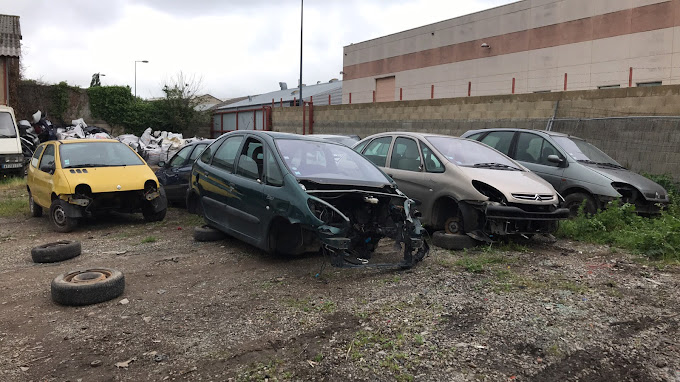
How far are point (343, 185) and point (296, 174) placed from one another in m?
0.55

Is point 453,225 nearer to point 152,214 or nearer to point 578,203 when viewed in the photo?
point 578,203

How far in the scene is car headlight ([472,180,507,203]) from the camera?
6311 mm

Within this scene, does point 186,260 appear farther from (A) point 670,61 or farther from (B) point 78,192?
(A) point 670,61

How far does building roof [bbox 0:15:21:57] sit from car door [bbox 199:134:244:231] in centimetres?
2151

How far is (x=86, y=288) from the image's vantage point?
173 inches

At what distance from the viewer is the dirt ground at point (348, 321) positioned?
328 centimetres

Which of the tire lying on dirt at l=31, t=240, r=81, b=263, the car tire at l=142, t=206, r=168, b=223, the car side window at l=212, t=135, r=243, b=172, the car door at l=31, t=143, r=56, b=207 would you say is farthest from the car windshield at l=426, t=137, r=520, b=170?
the car door at l=31, t=143, r=56, b=207

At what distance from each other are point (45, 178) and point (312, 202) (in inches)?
234

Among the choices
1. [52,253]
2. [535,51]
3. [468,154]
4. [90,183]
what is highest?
[535,51]

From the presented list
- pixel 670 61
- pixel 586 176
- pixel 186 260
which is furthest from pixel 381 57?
pixel 186 260

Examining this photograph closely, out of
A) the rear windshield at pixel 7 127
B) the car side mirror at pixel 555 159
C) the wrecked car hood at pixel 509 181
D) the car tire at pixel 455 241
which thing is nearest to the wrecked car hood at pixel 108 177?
the car tire at pixel 455 241

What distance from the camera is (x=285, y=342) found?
3.66 meters

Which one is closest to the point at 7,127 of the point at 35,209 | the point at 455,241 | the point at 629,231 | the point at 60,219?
the point at 35,209

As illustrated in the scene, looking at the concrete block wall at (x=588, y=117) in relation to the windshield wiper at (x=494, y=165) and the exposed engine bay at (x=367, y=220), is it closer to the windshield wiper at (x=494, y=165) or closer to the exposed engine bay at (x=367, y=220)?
the windshield wiper at (x=494, y=165)
